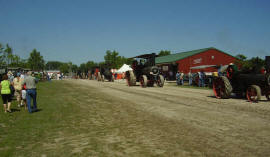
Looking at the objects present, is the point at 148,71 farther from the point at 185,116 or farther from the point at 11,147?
the point at 11,147

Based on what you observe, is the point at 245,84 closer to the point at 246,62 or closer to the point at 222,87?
the point at 222,87

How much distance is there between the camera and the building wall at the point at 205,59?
3814 centimetres

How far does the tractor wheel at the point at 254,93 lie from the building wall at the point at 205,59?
2809 centimetres

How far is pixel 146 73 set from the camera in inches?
765

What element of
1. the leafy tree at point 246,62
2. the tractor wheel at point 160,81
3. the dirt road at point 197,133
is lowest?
the dirt road at point 197,133

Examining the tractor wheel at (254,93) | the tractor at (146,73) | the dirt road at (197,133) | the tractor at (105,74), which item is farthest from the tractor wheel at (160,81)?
the tractor at (105,74)

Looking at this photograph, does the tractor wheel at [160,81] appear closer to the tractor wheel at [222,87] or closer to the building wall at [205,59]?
the tractor wheel at [222,87]

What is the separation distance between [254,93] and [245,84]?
2.50 ft

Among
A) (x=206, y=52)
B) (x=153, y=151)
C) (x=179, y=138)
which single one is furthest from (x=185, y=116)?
(x=206, y=52)

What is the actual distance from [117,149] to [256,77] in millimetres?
8269

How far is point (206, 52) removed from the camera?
131 feet

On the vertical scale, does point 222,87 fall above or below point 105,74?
below

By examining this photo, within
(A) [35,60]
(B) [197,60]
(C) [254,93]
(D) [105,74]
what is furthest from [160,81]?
(A) [35,60]

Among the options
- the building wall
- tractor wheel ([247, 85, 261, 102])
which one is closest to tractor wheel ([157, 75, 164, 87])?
tractor wheel ([247, 85, 261, 102])
